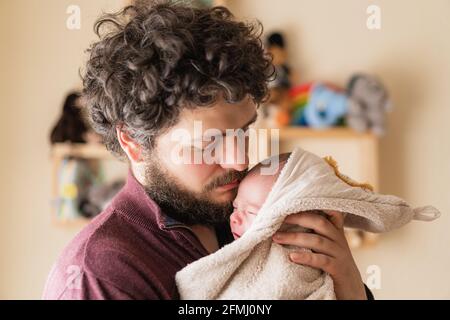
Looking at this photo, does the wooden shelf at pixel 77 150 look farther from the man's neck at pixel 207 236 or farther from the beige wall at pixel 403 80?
the man's neck at pixel 207 236

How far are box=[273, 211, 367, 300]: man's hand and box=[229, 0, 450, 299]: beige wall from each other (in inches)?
57.4

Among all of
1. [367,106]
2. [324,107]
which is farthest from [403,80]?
[324,107]

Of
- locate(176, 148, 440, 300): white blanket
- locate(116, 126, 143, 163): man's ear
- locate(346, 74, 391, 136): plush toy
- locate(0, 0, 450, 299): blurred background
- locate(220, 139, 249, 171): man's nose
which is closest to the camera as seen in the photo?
locate(176, 148, 440, 300): white blanket

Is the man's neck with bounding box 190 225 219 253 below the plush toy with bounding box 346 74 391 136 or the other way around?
below

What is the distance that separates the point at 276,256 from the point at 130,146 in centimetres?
37

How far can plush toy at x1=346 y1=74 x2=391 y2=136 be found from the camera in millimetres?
2213

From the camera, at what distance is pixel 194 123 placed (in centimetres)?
97

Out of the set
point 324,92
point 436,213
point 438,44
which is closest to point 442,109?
point 438,44

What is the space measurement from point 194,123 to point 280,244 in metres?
0.25

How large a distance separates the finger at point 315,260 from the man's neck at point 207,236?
194 millimetres

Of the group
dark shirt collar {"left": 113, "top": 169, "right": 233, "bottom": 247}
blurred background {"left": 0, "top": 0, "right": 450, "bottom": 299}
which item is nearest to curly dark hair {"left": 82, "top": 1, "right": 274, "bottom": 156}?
dark shirt collar {"left": 113, "top": 169, "right": 233, "bottom": 247}

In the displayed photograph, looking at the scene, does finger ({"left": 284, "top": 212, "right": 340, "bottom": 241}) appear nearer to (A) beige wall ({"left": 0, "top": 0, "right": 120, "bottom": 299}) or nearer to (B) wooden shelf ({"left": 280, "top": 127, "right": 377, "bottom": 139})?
(B) wooden shelf ({"left": 280, "top": 127, "right": 377, "bottom": 139})

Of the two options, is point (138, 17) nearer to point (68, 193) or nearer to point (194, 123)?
point (194, 123)

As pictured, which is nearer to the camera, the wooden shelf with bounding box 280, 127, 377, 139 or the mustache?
the mustache
